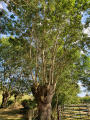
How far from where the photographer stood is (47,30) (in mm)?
8273

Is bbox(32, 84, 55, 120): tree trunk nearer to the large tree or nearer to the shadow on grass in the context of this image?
the large tree

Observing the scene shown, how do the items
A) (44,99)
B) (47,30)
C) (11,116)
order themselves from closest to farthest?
(44,99), (47,30), (11,116)

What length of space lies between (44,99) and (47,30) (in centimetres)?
498

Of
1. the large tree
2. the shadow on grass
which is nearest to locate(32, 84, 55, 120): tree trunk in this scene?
the large tree

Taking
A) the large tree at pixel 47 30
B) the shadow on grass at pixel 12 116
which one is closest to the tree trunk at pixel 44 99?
the large tree at pixel 47 30

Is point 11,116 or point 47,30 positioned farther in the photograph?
point 11,116

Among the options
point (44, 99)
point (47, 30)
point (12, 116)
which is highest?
point (47, 30)

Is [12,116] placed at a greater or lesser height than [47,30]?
lesser

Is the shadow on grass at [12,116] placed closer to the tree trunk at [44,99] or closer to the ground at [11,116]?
the ground at [11,116]

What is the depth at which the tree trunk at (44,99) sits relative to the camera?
7.33 meters

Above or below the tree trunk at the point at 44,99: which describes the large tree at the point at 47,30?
above

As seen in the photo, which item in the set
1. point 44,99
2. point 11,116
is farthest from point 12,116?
point 44,99

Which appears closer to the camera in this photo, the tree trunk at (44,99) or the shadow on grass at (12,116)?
the tree trunk at (44,99)

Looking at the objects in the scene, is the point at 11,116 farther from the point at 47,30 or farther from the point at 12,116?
the point at 47,30
